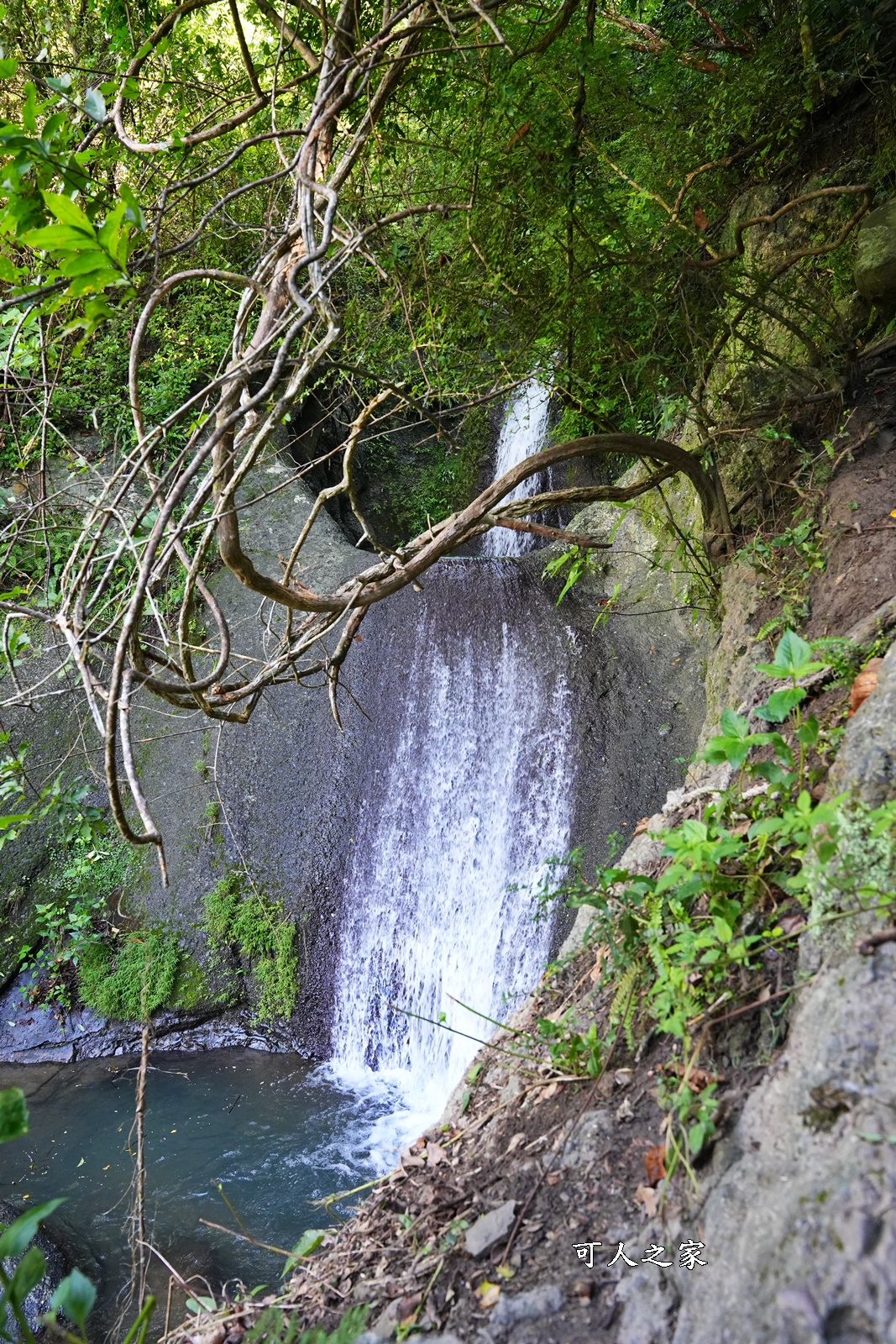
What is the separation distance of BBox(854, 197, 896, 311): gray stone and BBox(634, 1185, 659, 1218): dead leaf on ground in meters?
3.53

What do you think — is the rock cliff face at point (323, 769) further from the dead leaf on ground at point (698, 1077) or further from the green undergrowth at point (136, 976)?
the dead leaf on ground at point (698, 1077)

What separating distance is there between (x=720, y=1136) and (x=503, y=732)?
14.6ft

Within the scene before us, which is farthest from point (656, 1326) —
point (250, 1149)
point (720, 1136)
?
point (250, 1149)

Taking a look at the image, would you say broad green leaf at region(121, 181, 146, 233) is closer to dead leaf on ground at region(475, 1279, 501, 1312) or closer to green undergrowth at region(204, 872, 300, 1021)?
dead leaf on ground at region(475, 1279, 501, 1312)

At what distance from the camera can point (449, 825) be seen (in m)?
6.04

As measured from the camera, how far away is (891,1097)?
129cm

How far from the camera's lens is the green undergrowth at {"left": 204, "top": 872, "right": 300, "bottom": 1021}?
6109 mm

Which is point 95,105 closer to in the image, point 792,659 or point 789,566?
point 792,659

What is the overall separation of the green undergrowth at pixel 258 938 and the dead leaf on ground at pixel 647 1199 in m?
4.85

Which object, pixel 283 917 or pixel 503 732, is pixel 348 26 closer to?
pixel 503 732

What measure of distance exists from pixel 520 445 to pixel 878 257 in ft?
16.7

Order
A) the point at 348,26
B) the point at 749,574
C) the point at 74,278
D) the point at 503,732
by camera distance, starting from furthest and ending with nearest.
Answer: the point at 503,732 < the point at 749,574 < the point at 348,26 < the point at 74,278

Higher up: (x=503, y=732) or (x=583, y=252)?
(x=583, y=252)

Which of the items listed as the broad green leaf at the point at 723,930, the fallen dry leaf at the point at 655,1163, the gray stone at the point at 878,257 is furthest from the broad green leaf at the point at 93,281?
the gray stone at the point at 878,257
